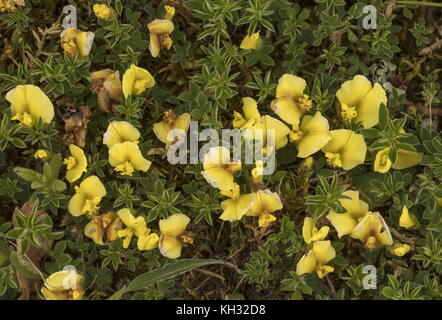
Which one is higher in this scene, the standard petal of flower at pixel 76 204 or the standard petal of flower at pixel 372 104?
Answer: the standard petal of flower at pixel 372 104

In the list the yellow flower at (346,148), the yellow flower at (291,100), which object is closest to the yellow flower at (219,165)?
the yellow flower at (291,100)

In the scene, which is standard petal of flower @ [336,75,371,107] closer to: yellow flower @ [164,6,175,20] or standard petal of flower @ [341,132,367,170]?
standard petal of flower @ [341,132,367,170]

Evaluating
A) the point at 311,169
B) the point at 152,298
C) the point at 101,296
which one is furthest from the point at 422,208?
the point at 101,296

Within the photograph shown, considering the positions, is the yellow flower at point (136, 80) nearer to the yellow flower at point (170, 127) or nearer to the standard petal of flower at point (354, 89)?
the yellow flower at point (170, 127)

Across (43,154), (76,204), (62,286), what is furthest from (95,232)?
(43,154)

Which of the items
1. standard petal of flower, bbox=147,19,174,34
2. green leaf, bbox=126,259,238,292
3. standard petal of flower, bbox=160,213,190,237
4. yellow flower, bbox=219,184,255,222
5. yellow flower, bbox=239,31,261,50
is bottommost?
green leaf, bbox=126,259,238,292

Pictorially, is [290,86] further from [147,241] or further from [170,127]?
[147,241]

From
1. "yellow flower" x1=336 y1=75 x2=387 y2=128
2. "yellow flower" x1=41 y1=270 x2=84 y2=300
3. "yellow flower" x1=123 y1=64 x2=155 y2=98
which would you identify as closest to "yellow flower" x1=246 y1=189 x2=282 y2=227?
"yellow flower" x1=336 y1=75 x2=387 y2=128
